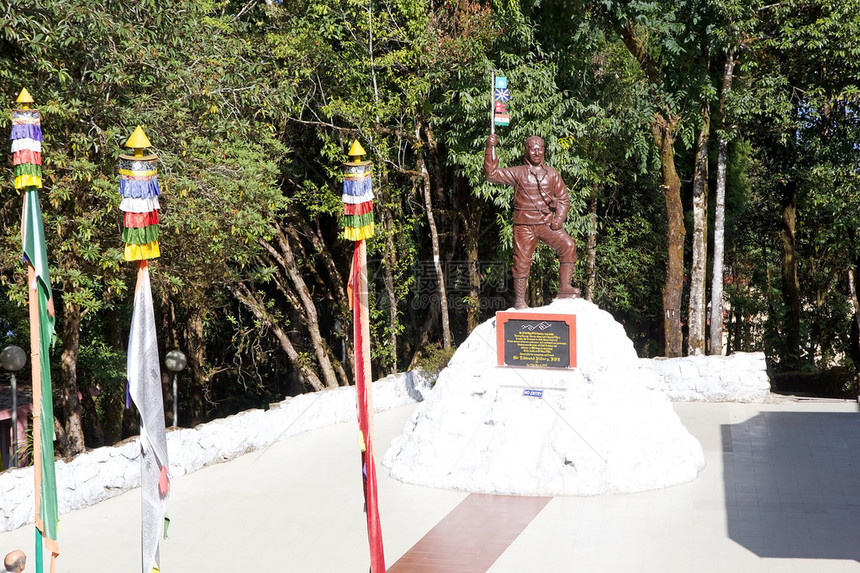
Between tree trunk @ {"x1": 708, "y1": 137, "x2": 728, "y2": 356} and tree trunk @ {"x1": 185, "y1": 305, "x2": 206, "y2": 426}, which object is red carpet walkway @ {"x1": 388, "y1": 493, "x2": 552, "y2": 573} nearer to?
tree trunk @ {"x1": 708, "y1": 137, "x2": 728, "y2": 356}

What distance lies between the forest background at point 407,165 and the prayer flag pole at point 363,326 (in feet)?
16.2

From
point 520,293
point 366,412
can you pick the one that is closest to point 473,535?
point 366,412

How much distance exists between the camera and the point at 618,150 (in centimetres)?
1892

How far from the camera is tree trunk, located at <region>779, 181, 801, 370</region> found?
2028 cm

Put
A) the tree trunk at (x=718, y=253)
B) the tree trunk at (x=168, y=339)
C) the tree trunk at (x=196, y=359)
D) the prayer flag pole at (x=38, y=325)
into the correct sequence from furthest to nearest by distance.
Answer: the tree trunk at (x=168, y=339) < the tree trunk at (x=196, y=359) < the tree trunk at (x=718, y=253) < the prayer flag pole at (x=38, y=325)

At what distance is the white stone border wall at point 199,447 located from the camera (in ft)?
32.8

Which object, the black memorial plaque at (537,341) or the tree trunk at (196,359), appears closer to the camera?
the black memorial plaque at (537,341)

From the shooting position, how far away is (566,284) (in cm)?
1341

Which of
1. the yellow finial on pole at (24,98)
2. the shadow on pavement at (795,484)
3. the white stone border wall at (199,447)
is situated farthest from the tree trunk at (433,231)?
the yellow finial on pole at (24,98)

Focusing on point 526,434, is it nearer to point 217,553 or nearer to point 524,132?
point 217,553

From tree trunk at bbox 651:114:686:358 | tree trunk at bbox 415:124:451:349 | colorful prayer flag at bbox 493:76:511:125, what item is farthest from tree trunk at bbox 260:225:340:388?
tree trunk at bbox 651:114:686:358

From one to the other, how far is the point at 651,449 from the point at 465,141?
7164mm

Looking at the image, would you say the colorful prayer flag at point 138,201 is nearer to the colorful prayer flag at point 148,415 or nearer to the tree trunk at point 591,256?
the colorful prayer flag at point 148,415

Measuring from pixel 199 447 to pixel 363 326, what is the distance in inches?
225
